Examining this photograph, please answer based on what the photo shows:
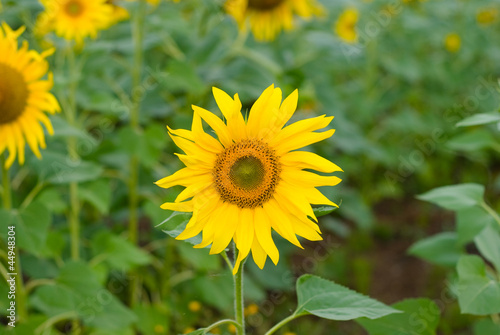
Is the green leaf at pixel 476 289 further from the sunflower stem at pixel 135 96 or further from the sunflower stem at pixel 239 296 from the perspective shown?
the sunflower stem at pixel 135 96

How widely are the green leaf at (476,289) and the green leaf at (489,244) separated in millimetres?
155

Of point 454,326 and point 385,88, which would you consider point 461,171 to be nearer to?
point 385,88

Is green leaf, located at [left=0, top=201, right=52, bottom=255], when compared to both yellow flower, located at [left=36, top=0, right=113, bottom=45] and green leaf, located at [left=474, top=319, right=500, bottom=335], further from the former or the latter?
green leaf, located at [left=474, top=319, right=500, bottom=335]

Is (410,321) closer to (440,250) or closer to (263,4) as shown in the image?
(440,250)

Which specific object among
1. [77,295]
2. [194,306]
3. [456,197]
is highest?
[456,197]

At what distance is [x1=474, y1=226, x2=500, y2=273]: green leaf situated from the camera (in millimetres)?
1531

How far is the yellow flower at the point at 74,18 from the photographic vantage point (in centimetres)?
200

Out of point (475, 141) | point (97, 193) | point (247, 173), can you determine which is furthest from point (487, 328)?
point (97, 193)

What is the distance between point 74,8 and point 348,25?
199cm

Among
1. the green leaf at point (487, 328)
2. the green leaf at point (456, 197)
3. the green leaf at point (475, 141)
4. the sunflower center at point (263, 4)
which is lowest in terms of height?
the green leaf at point (487, 328)

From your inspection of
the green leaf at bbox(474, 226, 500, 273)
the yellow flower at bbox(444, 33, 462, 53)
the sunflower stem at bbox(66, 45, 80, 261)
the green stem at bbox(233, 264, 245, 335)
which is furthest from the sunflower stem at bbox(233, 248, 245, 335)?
the yellow flower at bbox(444, 33, 462, 53)

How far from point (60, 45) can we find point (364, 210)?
1857mm

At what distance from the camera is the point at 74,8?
2.08 m

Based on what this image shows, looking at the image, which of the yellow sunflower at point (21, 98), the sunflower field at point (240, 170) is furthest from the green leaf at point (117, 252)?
the yellow sunflower at point (21, 98)
